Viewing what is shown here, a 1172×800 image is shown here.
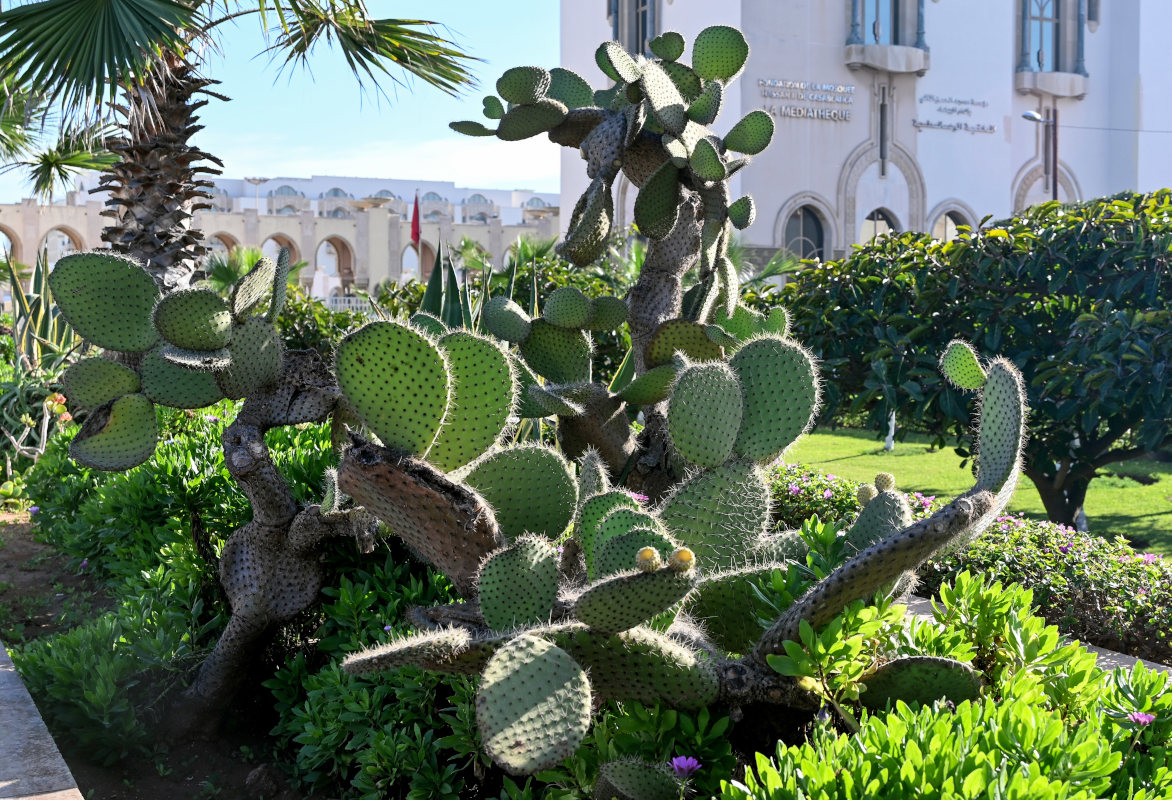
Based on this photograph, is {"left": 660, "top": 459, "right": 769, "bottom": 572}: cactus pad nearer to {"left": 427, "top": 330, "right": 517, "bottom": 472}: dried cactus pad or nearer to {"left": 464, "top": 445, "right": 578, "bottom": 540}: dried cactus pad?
{"left": 464, "top": 445, "right": 578, "bottom": 540}: dried cactus pad

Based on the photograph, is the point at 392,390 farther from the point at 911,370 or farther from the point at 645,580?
the point at 911,370

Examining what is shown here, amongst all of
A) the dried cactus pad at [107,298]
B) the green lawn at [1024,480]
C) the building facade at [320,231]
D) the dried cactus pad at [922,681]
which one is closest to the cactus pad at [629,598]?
the dried cactus pad at [922,681]

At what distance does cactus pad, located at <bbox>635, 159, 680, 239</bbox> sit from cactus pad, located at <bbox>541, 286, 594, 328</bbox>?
37 cm

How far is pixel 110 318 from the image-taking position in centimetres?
340

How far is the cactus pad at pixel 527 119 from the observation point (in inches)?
165

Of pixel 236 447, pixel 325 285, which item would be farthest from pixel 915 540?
pixel 325 285

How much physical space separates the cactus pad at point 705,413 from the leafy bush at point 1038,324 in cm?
418

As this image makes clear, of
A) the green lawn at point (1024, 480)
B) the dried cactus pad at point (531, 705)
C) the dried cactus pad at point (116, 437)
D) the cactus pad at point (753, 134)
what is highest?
the cactus pad at point (753, 134)

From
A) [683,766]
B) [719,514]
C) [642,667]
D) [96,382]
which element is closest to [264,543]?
[96,382]

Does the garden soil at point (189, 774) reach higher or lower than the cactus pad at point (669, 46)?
lower

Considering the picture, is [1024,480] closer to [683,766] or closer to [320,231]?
[683,766]

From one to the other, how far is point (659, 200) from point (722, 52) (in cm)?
65

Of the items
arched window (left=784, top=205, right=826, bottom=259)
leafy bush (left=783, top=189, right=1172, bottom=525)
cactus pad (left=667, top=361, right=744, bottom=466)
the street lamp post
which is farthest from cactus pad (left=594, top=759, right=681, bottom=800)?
the street lamp post

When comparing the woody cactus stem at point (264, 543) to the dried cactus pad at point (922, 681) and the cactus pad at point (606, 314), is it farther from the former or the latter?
the dried cactus pad at point (922, 681)
